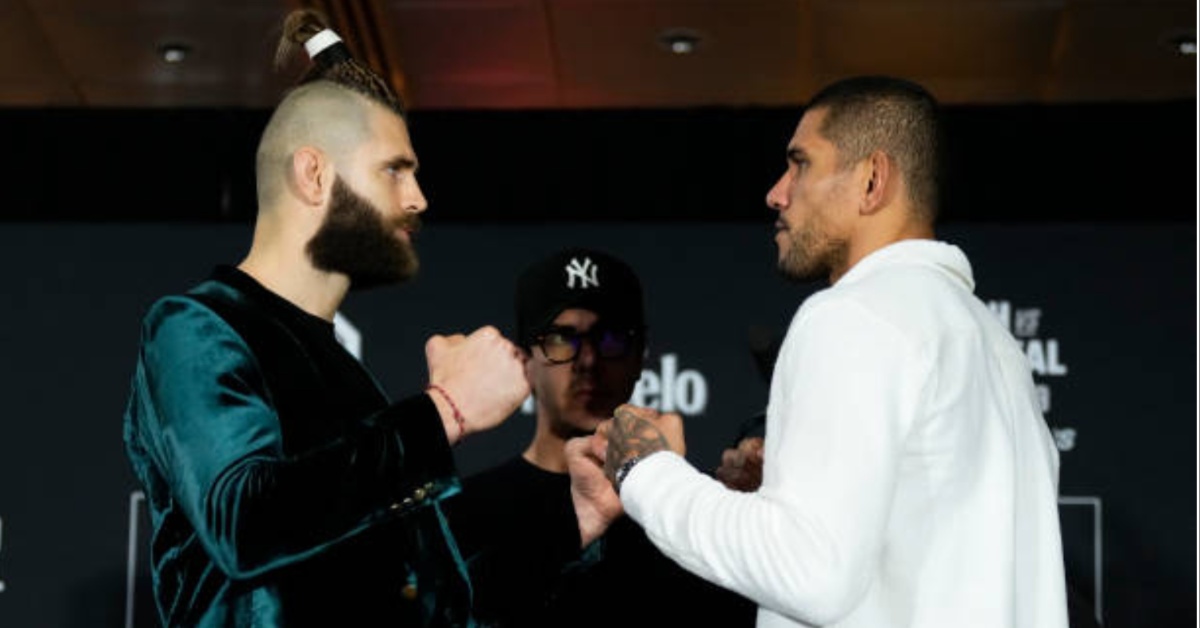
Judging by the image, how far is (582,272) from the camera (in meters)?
4.02

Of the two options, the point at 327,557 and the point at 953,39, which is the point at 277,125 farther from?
the point at 953,39

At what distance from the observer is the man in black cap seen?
294cm

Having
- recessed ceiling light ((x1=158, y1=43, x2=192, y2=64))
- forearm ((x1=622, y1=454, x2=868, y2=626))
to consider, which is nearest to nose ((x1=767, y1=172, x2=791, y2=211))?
forearm ((x1=622, y1=454, x2=868, y2=626))

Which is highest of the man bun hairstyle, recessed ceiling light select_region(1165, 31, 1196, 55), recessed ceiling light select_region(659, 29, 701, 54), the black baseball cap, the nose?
recessed ceiling light select_region(659, 29, 701, 54)

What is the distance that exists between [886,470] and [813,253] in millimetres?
473

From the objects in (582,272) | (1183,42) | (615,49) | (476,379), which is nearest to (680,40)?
(615,49)

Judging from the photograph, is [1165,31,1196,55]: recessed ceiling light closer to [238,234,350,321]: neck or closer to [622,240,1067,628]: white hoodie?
[622,240,1067,628]: white hoodie

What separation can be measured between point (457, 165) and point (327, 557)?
9.21 ft

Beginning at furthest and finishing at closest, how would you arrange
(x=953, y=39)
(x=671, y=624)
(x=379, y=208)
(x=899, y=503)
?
(x=953, y=39)
(x=671, y=624)
(x=379, y=208)
(x=899, y=503)

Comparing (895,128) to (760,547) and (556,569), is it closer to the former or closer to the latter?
(760,547)

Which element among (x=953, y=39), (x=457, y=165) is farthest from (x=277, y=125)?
(x=953, y=39)

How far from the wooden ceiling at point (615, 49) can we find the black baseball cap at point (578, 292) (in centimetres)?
168

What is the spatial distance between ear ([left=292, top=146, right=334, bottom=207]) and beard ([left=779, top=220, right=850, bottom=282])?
0.65 metres

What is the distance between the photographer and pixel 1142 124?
524 cm
